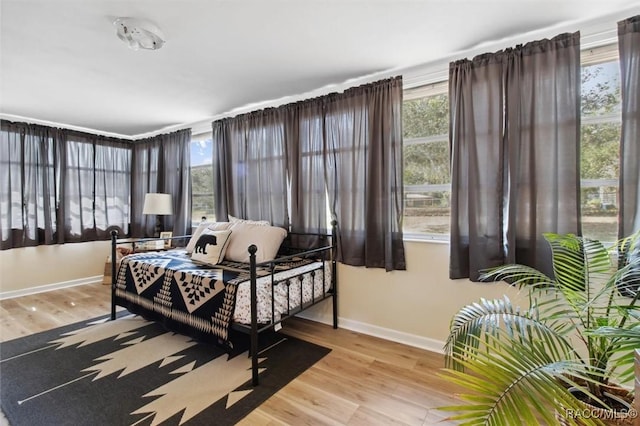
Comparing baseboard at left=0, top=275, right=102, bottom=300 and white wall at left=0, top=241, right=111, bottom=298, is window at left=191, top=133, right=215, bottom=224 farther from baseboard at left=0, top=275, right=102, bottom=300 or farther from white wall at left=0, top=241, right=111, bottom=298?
baseboard at left=0, top=275, right=102, bottom=300

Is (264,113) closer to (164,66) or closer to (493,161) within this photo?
(164,66)

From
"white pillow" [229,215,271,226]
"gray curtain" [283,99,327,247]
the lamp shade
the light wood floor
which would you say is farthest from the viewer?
the lamp shade

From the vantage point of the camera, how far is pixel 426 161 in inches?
98.7

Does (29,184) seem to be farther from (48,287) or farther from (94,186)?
(48,287)

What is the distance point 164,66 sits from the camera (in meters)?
2.45

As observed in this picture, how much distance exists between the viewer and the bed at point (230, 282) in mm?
2041

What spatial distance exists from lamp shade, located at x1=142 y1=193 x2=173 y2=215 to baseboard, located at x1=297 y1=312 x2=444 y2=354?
2.55 m

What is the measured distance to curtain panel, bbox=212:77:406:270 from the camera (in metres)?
2.52

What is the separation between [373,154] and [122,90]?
251 cm

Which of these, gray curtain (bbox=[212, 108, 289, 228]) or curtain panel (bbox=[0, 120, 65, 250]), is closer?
gray curtain (bbox=[212, 108, 289, 228])

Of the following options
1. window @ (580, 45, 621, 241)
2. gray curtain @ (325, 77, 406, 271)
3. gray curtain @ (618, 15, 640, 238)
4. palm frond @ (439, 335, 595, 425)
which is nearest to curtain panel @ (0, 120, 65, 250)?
gray curtain @ (325, 77, 406, 271)

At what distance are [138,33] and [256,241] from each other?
176 centimetres

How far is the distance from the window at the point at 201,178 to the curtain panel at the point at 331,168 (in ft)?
2.02

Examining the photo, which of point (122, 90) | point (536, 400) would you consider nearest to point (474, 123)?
point (536, 400)
